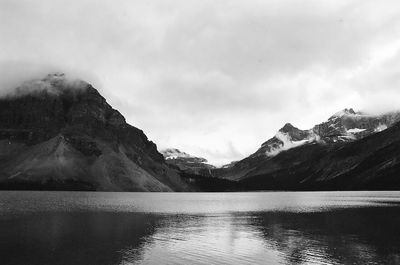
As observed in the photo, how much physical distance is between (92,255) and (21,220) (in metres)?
49.7

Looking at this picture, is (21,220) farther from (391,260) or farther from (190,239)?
(391,260)

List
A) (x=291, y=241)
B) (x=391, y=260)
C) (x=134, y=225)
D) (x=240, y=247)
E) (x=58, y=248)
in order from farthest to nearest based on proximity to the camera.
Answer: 1. (x=134, y=225)
2. (x=291, y=241)
3. (x=240, y=247)
4. (x=58, y=248)
5. (x=391, y=260)

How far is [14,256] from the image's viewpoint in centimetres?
5862

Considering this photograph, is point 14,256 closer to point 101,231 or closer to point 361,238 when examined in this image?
point 101,231

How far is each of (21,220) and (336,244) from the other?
235 feet

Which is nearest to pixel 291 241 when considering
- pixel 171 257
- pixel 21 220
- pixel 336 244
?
pixel 336 244

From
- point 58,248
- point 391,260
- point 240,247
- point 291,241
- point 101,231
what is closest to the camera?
point 391,260

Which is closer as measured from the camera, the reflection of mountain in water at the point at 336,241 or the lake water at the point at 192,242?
the lake water at the point at 192,242

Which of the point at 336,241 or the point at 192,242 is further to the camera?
the point at 336,241

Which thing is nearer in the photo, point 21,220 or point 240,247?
point 240,247

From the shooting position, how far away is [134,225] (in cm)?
10038

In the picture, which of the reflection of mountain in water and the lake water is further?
the reflection of mountain in water

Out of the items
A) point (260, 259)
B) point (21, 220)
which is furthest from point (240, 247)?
point (21, 220)

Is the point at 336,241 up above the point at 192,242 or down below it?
Answer: above
